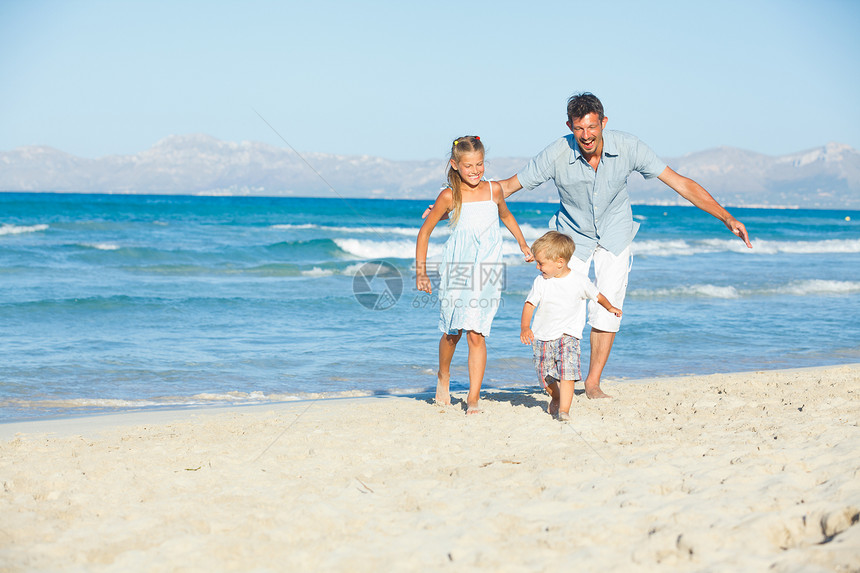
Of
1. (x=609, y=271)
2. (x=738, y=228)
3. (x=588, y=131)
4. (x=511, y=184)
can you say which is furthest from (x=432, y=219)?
(x=738, y=228)

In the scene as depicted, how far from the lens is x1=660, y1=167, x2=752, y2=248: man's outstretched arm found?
175 inches

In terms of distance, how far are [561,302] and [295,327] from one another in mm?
5511

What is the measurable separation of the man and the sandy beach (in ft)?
3.24

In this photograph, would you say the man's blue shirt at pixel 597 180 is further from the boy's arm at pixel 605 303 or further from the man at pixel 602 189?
the boy's arm at pixel 605 303

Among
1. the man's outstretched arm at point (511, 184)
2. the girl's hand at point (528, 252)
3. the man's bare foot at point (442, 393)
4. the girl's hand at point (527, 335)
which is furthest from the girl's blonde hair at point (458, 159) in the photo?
the man's bare foot at point (442, 393)

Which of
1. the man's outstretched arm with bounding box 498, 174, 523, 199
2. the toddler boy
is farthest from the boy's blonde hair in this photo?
the man's outstretched arm with bounding box 498, 174, 523, 199

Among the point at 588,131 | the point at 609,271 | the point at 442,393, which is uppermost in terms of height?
the point at 588,131

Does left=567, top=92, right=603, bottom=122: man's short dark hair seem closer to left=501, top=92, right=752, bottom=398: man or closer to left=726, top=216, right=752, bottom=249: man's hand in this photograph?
left=501, top=92, right=752, bottom=398: man

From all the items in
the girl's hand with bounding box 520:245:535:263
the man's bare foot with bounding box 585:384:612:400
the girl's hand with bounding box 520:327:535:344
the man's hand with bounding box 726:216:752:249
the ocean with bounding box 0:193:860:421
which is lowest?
the ocean with bounding box 0:193:860:421

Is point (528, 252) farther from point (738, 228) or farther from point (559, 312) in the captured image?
point (738, 228)

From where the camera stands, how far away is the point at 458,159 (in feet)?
14.3

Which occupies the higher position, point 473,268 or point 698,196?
point 698,196

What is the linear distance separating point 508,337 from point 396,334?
4.47ft

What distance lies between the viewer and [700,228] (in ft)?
132
